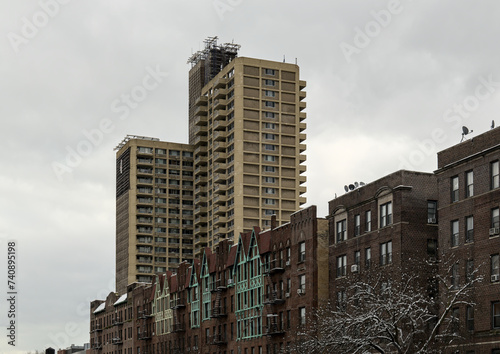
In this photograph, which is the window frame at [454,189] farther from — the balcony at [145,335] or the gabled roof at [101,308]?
the gabled roof at [101,308]

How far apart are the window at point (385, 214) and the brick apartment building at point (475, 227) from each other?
703cm

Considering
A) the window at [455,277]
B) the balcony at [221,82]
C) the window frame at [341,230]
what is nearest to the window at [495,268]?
the window at [455,277]

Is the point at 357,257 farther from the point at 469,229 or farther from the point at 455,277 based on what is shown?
the point at 469,229

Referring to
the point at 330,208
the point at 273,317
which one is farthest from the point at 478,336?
the point at 273,317

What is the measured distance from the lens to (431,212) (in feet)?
243

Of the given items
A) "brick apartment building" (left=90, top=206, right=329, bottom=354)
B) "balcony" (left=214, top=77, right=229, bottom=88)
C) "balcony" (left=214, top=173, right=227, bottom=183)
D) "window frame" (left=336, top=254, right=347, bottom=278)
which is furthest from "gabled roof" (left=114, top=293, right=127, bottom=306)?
"window frame" (left=336, top=254, right=347, bottom=278)

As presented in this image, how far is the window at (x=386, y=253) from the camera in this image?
74562 mm

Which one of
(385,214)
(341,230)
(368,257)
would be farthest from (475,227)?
(341,230)

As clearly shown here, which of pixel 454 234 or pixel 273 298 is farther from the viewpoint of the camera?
pixel 273 298

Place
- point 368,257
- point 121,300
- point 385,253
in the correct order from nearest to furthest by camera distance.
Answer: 1. point 385,253
2. point 368,257
3. point 121,300

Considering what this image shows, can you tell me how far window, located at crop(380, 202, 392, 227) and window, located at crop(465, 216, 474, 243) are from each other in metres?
10.1

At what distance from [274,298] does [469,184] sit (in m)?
34.2

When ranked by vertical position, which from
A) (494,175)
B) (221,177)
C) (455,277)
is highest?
(221,177)

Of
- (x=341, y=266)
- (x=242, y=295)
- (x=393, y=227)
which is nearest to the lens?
(x=393, y=227)
